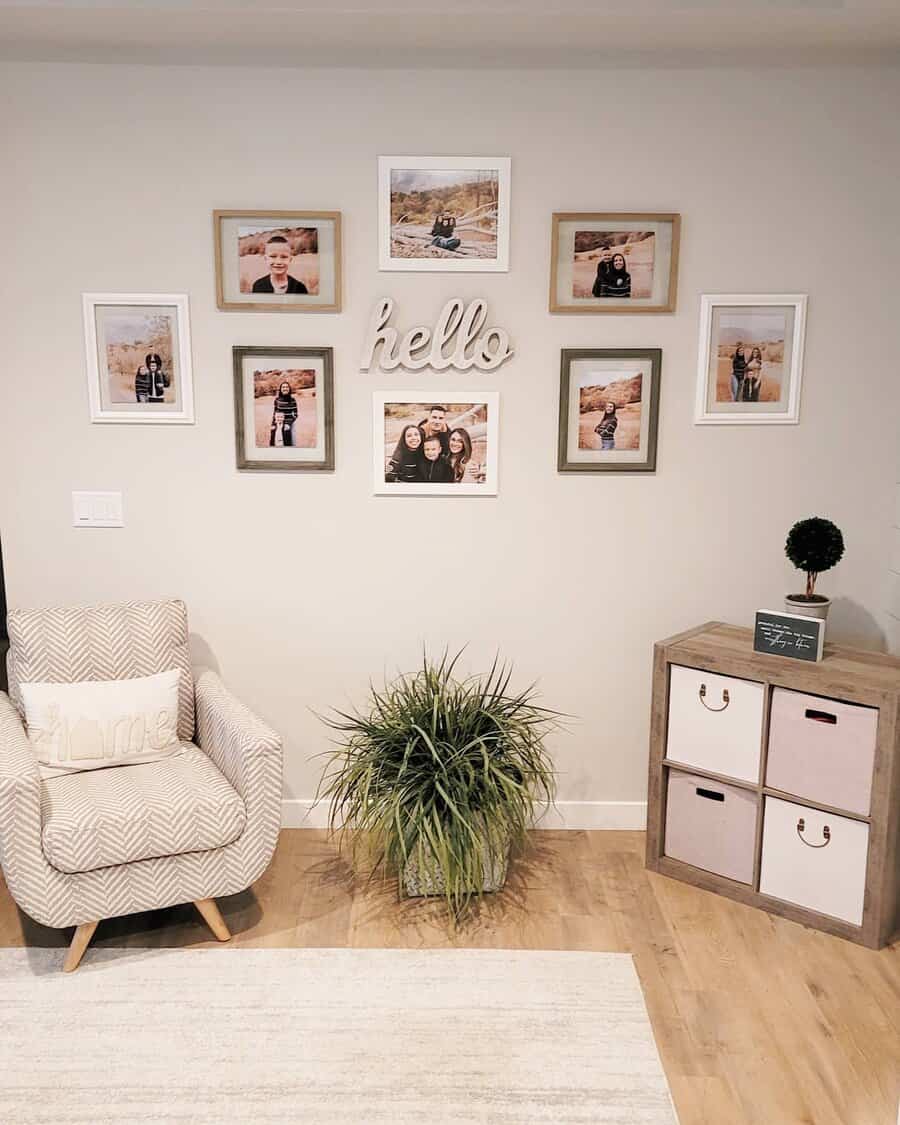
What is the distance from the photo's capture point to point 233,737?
105 inches

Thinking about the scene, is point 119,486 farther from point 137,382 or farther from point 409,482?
point 409,482

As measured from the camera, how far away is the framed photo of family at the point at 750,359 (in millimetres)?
3027

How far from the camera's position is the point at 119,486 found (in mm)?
3139

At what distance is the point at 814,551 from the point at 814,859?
33.5 inches

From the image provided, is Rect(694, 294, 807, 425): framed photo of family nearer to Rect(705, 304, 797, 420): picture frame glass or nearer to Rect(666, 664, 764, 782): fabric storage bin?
Rect(705, 304, 797, 420): picture frame glass

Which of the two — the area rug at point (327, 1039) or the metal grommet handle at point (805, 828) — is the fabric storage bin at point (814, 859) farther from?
the area rug at point (327, 1039)

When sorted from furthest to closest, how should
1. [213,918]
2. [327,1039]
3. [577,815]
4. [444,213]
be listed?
[577,815]
[444,213]
[213,918]
[327,1039]

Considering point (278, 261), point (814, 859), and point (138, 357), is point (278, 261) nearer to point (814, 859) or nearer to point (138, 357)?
point (138, 357)

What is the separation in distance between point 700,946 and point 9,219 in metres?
2.86

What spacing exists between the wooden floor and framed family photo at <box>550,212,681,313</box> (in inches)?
67.4

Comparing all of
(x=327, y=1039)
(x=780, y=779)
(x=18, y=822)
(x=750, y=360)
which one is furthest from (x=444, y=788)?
(x=750, y=360)

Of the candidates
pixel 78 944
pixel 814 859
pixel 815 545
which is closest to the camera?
pixel 78 944

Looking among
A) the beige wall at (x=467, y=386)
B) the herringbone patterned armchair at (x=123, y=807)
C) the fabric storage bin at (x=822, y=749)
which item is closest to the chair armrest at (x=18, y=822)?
the herringbone patterned armchair at (x=123, y=807)

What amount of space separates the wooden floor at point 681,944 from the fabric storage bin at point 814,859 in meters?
0.09
